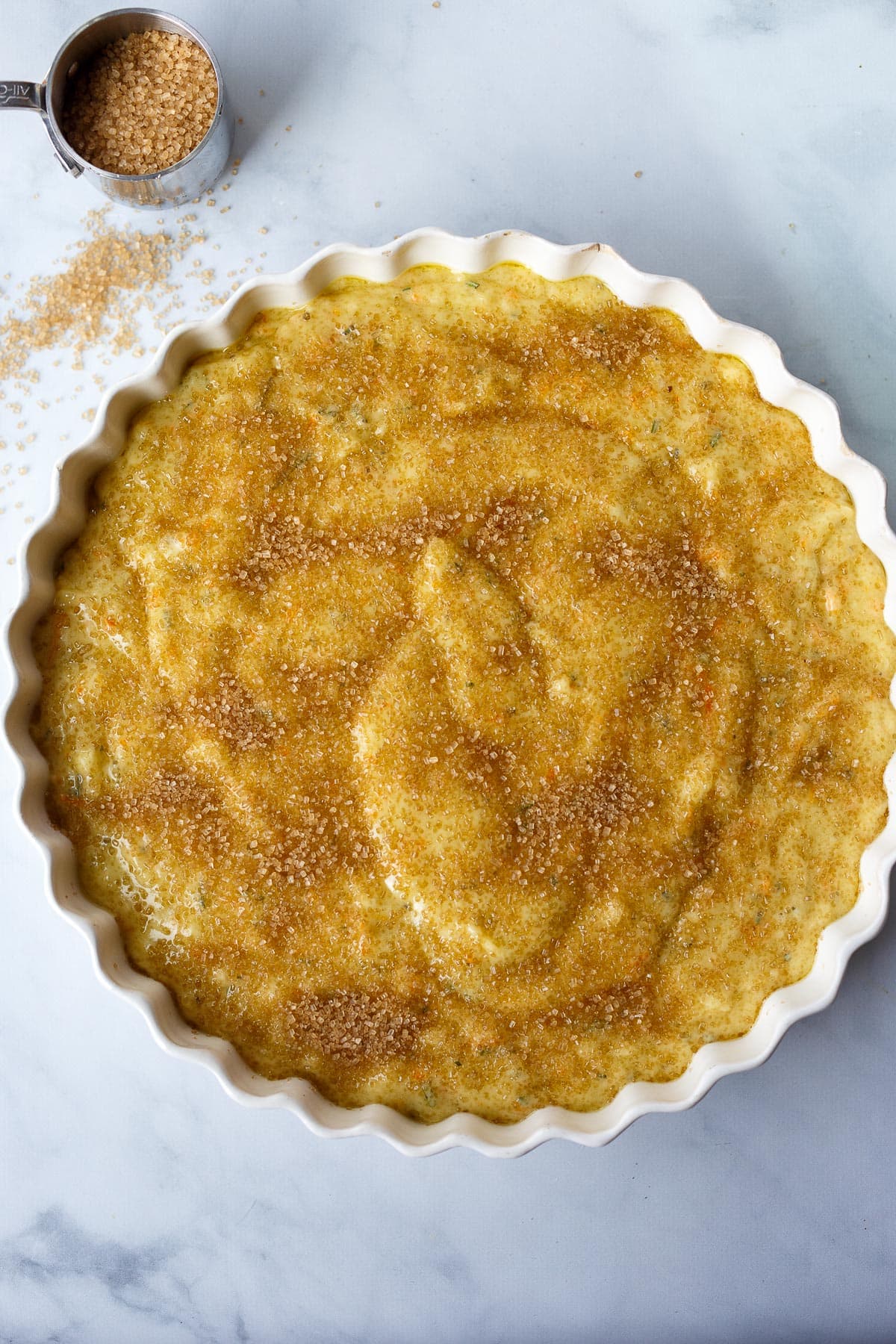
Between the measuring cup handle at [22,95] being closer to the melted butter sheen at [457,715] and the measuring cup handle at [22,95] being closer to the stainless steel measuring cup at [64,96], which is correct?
the stainless steel measuring cup at [64,96]

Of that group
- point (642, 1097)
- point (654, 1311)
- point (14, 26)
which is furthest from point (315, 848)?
point (14, 26)

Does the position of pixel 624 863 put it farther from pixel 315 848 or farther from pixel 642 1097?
pixel 315 848

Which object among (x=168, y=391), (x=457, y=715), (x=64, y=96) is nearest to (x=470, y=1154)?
(x=457, y=715)

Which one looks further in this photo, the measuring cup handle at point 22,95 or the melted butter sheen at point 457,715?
the measuring cup handle at point 22,95

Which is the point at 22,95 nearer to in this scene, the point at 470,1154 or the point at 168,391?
the point at 168,391

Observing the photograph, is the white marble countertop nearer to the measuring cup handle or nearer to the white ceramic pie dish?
the measuring cup handle

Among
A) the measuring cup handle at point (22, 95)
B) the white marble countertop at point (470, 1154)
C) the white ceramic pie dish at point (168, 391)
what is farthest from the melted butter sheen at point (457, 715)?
the measuring cup handle at point (22, 95)
